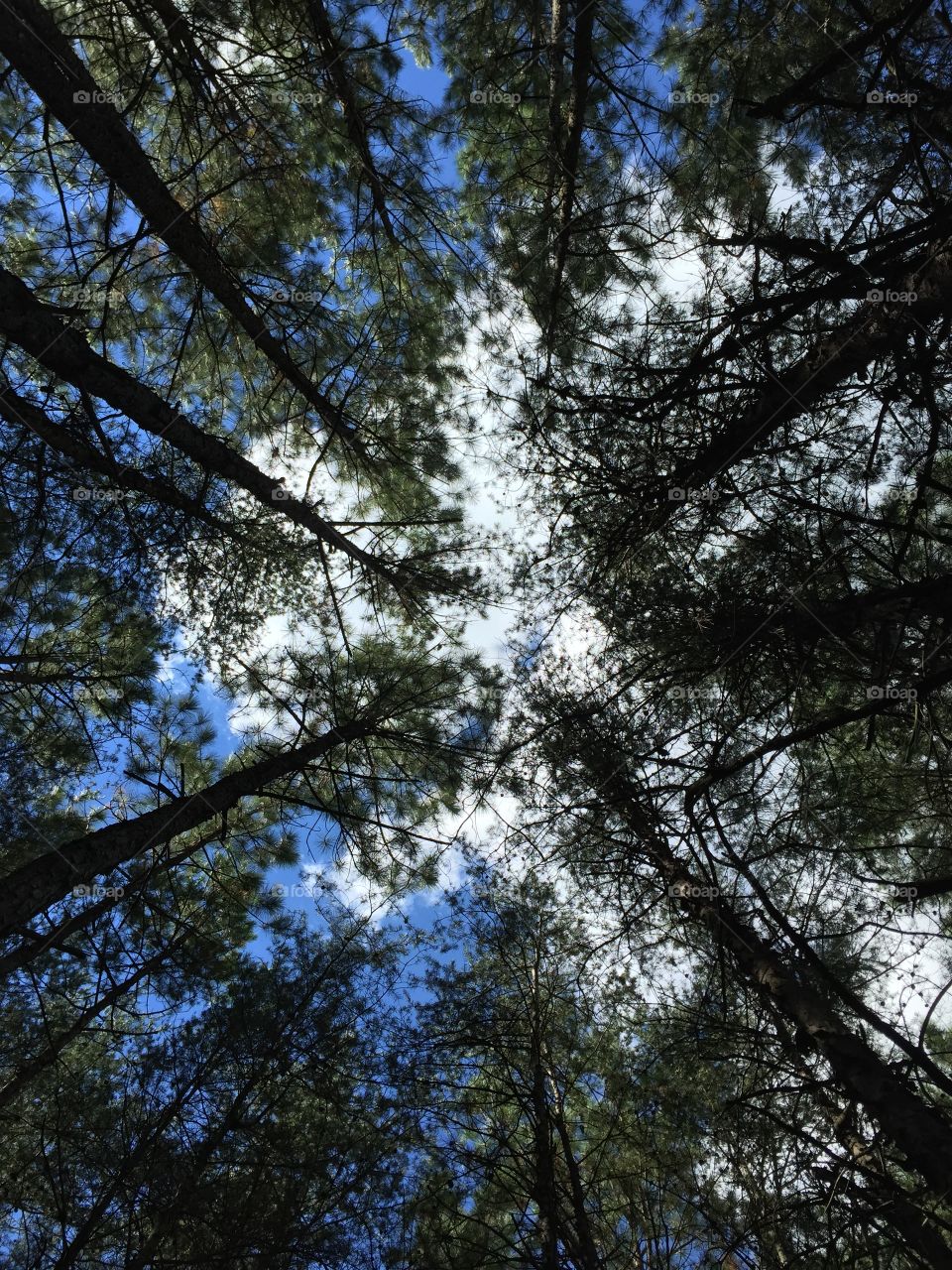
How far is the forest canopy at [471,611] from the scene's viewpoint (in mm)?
3646

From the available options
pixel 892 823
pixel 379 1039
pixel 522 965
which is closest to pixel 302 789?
pixel 379 1039

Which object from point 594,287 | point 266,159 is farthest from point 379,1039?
point 266,159

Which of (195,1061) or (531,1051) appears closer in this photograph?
(531,1051)

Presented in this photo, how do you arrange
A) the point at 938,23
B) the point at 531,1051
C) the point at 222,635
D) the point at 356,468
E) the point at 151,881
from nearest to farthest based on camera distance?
the point at 938,23 < the point at 531,1051 < the point at 222,635 < the point at 356,468 < the point at 151,881

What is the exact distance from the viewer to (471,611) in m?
6.13

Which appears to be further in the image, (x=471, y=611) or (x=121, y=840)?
(x=471, y=611)

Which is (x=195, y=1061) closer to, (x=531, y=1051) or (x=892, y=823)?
(x=531, y=1051)

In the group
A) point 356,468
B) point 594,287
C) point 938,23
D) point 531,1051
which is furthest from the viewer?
point 356,468

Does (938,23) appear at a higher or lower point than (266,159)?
lower

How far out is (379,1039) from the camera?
5.49 m

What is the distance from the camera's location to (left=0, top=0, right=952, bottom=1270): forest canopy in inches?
144

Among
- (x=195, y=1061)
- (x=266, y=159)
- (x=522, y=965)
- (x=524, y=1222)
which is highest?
(x=266, y=159)

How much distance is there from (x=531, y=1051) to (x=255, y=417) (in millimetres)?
5618

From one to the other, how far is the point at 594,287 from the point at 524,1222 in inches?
261
